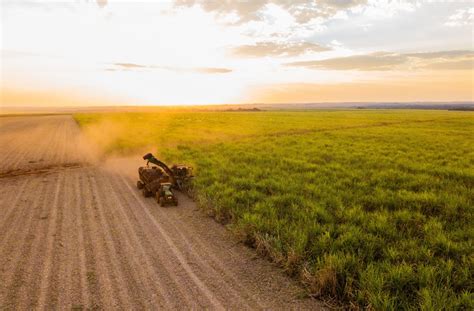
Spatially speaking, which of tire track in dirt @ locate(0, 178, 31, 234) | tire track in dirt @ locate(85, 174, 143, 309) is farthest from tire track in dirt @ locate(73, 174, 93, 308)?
tire track in dirt @ locate(0, 178, 31, 234)

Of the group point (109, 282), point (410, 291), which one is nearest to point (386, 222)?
point (410, 291)

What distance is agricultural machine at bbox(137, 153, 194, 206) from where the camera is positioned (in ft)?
32.3

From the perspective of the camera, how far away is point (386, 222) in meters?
7.42

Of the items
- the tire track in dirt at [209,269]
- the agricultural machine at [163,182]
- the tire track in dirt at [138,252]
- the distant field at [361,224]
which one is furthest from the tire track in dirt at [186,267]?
the distant field at [361,224]

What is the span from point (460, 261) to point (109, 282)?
6586 mm

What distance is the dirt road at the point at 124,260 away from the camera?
16.2 ft

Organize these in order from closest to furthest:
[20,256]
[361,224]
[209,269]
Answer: [209,269], [20,256], [361,224]

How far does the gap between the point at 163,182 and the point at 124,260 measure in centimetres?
492

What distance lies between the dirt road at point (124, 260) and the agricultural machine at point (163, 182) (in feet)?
1.19

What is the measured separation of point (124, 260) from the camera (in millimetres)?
6188

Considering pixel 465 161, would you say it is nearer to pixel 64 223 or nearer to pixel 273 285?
pixel 273 285

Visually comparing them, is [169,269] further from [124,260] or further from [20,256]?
[20,256]

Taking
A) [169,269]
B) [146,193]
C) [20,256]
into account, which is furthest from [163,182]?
[169,269]

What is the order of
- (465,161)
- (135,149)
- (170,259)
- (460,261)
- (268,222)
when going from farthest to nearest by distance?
1. (135,149)
2. (465,161)
3. (268,222)
4. (170,259)
5. (460,261)
